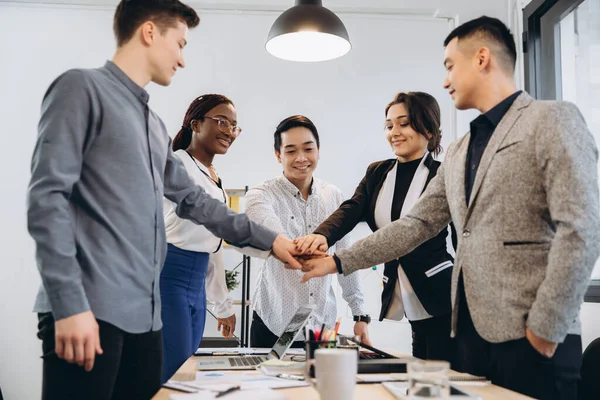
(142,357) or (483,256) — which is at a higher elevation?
(483,256)

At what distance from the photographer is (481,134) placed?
168cm

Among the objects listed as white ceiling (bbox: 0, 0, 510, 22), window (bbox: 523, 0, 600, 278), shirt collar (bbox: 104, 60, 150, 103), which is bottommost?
shirt collar (bbox: 104, 60, 150, 103)

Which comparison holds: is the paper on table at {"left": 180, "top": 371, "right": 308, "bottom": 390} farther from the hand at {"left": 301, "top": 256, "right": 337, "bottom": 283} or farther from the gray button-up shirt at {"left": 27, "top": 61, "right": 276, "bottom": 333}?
the hand at {"left": 301, "top": 256, "right": 337, "bottom": 283}

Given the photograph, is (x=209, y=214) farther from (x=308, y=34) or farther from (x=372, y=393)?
(x=308, y=34)

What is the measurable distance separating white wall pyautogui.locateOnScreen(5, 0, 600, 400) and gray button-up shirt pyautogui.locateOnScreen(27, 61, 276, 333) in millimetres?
2826

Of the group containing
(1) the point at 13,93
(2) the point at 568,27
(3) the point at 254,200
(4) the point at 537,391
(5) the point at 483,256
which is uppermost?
(2) the point at 568,27

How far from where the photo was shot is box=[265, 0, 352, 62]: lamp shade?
2.60m

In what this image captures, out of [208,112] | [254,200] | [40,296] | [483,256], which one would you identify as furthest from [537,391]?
[208,112]

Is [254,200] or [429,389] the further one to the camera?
[254,200]

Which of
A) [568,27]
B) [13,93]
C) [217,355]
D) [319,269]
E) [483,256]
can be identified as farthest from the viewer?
[13,93]

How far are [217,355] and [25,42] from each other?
3557 mm

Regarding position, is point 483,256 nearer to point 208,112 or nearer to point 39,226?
point 39,226

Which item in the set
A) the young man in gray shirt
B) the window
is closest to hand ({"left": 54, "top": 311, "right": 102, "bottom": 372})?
the young man in gray shirt

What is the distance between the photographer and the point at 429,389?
100 cm
